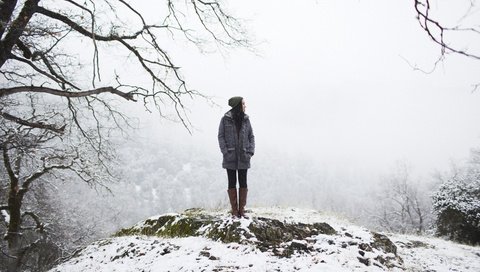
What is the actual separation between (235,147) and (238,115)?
681 millimetres

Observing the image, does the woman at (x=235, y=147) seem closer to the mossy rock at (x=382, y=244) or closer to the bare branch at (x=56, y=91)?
the bare branch at (x=56, y=91)

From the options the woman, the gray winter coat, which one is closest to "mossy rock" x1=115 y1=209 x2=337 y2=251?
the woman

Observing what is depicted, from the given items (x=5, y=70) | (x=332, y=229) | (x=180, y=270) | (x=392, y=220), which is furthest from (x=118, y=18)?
(x=392, y=220)

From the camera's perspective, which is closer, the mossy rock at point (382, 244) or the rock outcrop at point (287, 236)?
the rock outcrop at point (287, 236)

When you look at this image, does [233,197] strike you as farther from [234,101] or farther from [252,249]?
[234,101]

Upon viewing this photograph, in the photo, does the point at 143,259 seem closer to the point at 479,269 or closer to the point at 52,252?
the point at 479,269

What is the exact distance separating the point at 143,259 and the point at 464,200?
49.2ft

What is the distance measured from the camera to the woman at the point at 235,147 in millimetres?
6914

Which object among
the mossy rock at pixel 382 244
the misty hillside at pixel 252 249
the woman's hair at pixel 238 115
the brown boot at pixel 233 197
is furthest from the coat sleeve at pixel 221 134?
the mossy rock at pixel 382 244

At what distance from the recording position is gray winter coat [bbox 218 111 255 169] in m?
6.90

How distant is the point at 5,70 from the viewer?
25.4ft

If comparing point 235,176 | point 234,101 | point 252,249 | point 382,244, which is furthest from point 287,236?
point 234,101

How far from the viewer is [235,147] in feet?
22.9

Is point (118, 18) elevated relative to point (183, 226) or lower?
elevated
